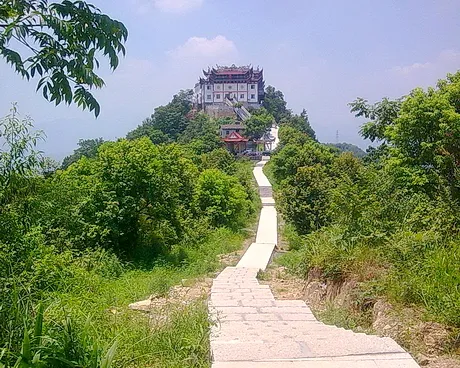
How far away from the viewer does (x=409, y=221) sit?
6656 millimetres

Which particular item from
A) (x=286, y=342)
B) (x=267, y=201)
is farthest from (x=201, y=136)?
(x=286, y=342)

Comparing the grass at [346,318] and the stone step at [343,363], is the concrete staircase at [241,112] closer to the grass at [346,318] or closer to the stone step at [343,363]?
the grass at [346,318]

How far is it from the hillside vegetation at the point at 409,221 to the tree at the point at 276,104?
60141 mm

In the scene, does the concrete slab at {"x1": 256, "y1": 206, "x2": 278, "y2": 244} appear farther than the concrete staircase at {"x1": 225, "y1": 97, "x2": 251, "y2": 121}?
No

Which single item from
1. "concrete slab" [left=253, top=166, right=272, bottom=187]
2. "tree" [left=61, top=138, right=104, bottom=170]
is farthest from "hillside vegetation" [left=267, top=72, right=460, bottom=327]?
"tree" [left=61, top=138, right=104, bottom=170]

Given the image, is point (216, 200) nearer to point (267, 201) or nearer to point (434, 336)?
point (267, 201)

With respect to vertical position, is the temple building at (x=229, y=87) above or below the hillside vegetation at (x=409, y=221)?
above

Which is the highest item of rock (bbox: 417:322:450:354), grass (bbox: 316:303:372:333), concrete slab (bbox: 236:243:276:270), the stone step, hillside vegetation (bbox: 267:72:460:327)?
hillside vegetation (bbox: 267:72:460:327)

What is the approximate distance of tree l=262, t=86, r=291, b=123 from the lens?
71950mm

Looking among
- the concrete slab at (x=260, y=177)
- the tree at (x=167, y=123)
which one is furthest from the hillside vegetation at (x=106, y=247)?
the tree at (x=167, y=123)

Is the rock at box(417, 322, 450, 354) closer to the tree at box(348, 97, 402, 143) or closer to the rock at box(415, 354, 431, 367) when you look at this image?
the rock at box(415, 354, 431, 367)

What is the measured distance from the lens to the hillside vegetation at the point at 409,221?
4.62 metres

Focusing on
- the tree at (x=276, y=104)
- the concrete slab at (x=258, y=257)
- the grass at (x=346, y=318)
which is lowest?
the concrete slab at (x=258, y=257)

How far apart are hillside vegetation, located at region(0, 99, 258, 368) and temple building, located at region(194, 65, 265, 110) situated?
150ft
